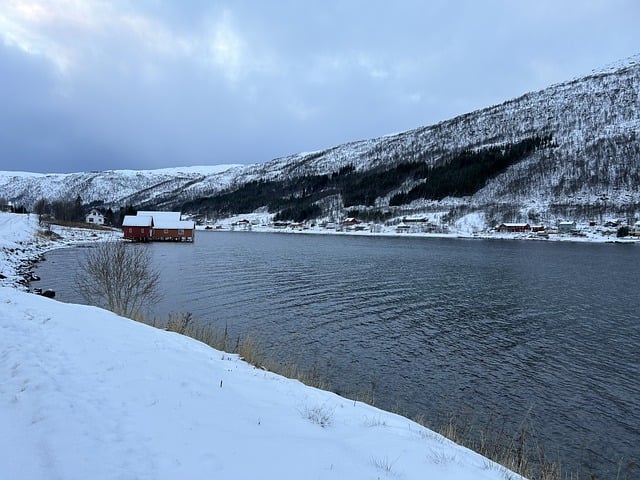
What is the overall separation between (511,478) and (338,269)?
3834cm

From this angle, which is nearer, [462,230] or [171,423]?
[171,423]

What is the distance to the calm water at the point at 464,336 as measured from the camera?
12.4 meters

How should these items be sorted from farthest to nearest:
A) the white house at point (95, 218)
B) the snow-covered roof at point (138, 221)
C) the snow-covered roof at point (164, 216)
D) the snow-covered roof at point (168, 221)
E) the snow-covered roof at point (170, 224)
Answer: the white house at point (95, 218) < the snow-covered roof at point (164, 216) < the snow-covered roof at point (168, 221) < the snow-covered roof at point (170, 224) < the snow-covered roof at point (138, 221)

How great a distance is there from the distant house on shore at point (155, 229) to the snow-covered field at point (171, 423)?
87.2m

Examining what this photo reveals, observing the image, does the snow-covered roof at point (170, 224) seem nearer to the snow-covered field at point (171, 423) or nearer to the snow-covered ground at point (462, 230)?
the snow-covered ground at point (462, 230)

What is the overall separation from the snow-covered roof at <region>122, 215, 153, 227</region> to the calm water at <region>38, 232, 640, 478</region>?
51957mm

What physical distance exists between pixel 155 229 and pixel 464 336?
3427 inches

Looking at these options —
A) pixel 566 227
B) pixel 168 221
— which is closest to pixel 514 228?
pixel 566 227

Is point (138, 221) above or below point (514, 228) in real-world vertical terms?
above

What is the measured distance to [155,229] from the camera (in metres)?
94.1

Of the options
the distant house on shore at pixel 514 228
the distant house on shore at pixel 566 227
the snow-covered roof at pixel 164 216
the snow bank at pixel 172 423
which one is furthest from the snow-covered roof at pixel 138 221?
the distant house on shore at pixel 566 227

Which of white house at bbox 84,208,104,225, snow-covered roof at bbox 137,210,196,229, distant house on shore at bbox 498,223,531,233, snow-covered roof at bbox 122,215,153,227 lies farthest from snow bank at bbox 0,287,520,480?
white house at bbox 84,208,104,225

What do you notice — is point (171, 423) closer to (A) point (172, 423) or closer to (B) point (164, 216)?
(A) point (172, 423)

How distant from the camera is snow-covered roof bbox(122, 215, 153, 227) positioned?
3620 inches
